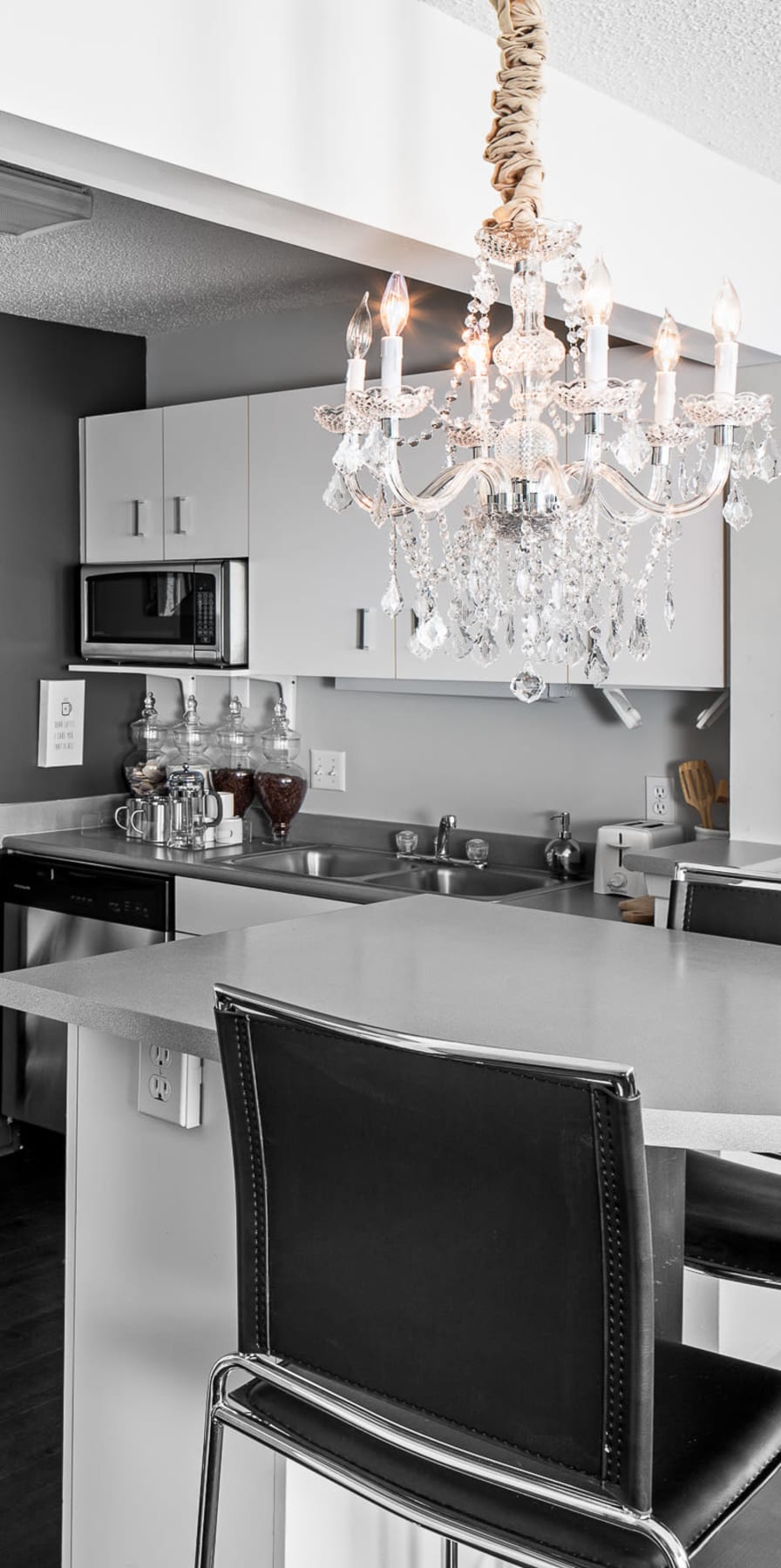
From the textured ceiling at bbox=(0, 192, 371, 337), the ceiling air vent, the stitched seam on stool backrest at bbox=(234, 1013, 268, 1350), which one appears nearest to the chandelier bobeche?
the stitched seam on stool backrest at bbox=(234, 1013, 268, 1350)

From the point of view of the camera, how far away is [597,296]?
170cm

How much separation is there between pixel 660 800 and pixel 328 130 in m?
2.08

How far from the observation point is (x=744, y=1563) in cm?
213

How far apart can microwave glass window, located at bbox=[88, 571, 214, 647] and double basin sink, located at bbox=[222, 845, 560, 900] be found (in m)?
0.68

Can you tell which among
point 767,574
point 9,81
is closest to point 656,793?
point 767,574

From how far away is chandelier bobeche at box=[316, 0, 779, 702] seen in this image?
1.70 metres

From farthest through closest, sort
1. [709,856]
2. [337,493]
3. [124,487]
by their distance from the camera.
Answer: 1. [124,487]
2. [709,856]
3. [337,493]

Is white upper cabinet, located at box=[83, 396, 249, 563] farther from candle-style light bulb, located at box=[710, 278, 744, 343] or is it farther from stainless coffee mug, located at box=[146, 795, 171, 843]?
candle-style light bulb, located at box=[710, 278, 744, 343]

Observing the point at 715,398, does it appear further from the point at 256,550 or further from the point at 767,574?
the point at 256,550

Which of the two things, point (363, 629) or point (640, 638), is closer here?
point (640, 638)

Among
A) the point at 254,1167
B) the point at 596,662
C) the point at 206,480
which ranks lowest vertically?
the point at 254,1167

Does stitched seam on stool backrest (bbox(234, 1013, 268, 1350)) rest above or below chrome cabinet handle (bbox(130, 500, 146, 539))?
below

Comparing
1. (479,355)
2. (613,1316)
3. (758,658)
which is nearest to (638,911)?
(758,658)

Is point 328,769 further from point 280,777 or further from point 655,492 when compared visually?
point 655,492
